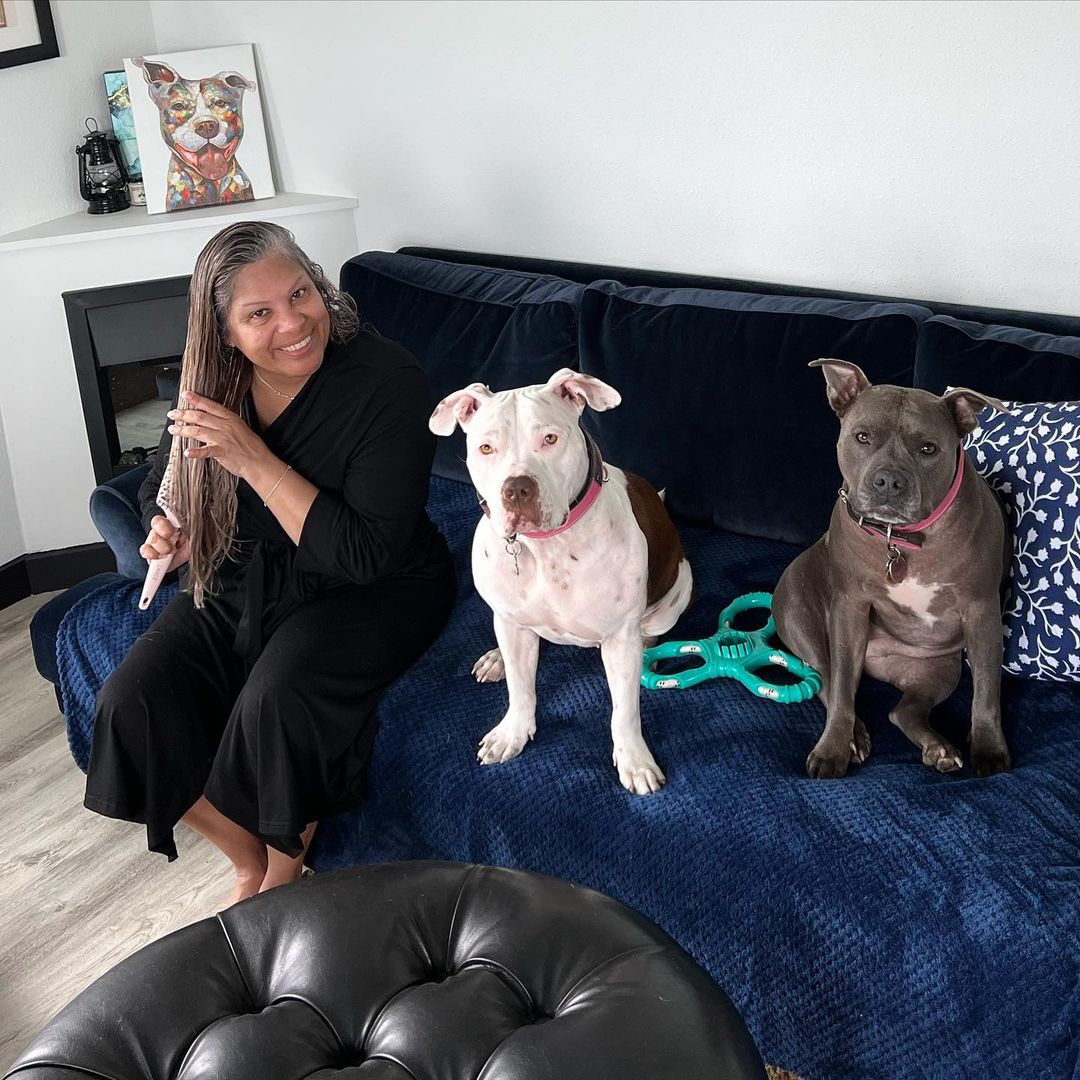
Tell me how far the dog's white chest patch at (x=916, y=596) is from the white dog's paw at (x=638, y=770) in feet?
1.53

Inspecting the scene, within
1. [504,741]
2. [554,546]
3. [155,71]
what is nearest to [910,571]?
[554,546]

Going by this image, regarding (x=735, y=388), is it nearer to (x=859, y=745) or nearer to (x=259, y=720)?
(x=859, y=745)

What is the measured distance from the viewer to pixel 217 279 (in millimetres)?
2123

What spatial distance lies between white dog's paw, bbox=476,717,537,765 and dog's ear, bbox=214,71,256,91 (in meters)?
2.45

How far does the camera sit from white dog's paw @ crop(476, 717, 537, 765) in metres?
2.00

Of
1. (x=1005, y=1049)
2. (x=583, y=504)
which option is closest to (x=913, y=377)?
(x=583, y=504)

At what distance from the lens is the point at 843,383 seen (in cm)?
192

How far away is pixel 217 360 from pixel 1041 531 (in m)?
1.43

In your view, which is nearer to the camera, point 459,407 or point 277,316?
point 459,407

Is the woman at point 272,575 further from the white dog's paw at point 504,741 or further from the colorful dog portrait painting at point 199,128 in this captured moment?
the colorful dog portrait painting at point 199,128

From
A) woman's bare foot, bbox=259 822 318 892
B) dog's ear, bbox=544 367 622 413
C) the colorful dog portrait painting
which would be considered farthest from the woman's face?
the colorful dog portrait painting

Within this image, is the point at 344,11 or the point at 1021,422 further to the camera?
the point at 344,11

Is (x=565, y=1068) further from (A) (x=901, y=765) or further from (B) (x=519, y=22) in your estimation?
(B) (x=519, y=22)

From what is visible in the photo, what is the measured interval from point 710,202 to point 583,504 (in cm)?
135
